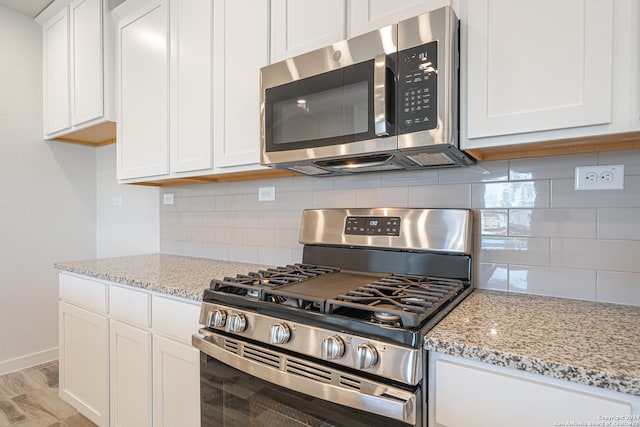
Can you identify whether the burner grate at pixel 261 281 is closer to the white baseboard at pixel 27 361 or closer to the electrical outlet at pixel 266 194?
the electrical outlet at pixel 266 194

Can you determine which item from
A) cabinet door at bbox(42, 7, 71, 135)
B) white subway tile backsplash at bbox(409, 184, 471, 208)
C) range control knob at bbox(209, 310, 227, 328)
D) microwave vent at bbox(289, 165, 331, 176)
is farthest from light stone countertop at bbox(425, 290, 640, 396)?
cabinet door at bbox(42, 7, 71, 135)

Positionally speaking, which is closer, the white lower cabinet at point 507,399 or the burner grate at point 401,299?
the white lower cabinet at point 507,399

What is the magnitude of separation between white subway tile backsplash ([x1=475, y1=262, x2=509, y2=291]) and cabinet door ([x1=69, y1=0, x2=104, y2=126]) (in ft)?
8.04

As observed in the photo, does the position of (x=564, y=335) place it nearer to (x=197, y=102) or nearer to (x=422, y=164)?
(x=422, y=164)

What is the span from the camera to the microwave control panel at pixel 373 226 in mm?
1426

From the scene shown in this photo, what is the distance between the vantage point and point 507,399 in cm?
73

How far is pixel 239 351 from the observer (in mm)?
1080

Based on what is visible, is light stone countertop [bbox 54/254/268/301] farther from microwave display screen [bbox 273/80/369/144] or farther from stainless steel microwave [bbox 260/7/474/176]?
microwave display screen [bbox 273/80/369/144]

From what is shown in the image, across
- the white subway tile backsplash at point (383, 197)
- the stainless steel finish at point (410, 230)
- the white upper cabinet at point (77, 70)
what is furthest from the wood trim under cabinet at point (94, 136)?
the white subway tile backsplash at point (383, 197)

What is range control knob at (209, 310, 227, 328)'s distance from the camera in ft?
3.74

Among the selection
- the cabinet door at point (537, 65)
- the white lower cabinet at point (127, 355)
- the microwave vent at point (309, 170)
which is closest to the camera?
the cabinet door at point (537, 65)

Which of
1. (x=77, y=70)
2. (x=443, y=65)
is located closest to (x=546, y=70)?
(x=443, y=65)

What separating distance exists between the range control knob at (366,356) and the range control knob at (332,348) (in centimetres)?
5

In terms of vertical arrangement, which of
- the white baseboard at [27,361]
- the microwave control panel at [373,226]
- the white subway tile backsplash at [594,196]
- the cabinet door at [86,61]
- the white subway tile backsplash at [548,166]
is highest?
the cabinet door at [86,61]
